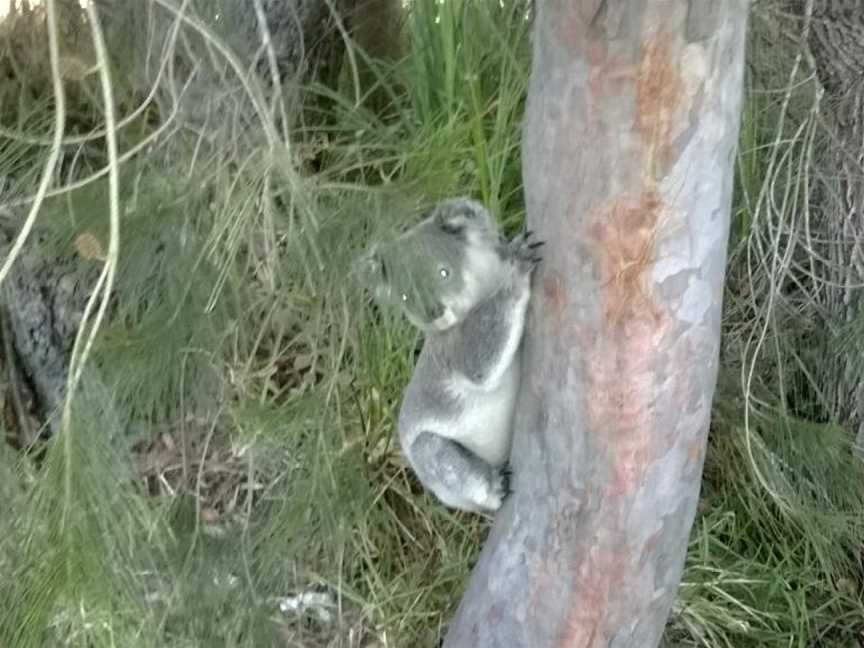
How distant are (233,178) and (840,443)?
729mm

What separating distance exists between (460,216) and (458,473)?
23 centimetres

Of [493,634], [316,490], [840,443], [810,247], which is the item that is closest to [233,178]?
[316,490]

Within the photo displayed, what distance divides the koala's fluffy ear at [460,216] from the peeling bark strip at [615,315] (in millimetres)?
58

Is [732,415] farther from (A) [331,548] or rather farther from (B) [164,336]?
(B) [164,336]

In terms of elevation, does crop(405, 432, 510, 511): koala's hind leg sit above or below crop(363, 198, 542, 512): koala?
below

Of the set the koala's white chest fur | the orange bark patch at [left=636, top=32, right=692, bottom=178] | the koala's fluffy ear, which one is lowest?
the koala's white chest fur

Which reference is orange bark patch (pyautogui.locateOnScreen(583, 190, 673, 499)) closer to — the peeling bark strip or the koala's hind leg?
the peeling bark strip

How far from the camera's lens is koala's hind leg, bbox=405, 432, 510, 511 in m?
0.85

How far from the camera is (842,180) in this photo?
3.69 feet

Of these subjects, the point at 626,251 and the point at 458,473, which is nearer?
the point at 626,251

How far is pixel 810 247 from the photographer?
1104 millimetres

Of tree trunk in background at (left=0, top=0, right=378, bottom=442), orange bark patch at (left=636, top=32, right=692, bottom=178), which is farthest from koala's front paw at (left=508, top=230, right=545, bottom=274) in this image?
tree trunk in background at (left=0, top=0, right=378, bottom=442)

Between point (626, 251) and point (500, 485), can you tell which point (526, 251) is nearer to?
point (626, 251)

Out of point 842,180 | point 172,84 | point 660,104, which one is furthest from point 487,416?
point 842,180
